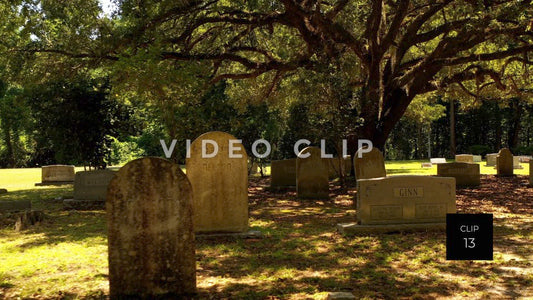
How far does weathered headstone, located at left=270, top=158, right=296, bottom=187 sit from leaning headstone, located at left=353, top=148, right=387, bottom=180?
518 cm

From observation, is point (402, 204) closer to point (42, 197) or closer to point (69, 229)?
point (69, 229)

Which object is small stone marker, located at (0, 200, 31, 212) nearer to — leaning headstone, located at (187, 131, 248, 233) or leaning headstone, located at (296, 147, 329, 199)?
leaning headstone, located at (187, 131, 248, 233)

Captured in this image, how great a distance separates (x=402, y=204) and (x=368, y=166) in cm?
378

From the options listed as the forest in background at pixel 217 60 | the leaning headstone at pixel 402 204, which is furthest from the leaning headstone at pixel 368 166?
the leaning headstone at pixel 402 204

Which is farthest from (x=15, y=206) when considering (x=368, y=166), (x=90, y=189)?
(x=368, y=166)

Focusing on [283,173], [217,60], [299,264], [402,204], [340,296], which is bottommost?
[299,264]

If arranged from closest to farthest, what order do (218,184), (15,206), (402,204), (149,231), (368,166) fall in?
(149,231) < (218,184) < (402,204) < (15,206) < (368,166)

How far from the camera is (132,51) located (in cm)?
1290

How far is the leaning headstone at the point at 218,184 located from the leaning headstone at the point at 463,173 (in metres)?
11.3

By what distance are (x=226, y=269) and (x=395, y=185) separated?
13.3ft

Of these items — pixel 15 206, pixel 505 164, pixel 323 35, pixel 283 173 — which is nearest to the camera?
pixel 15 206

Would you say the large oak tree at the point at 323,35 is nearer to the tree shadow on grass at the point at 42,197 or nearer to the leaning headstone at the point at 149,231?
the tree shadow on grass at the point at 42,197
